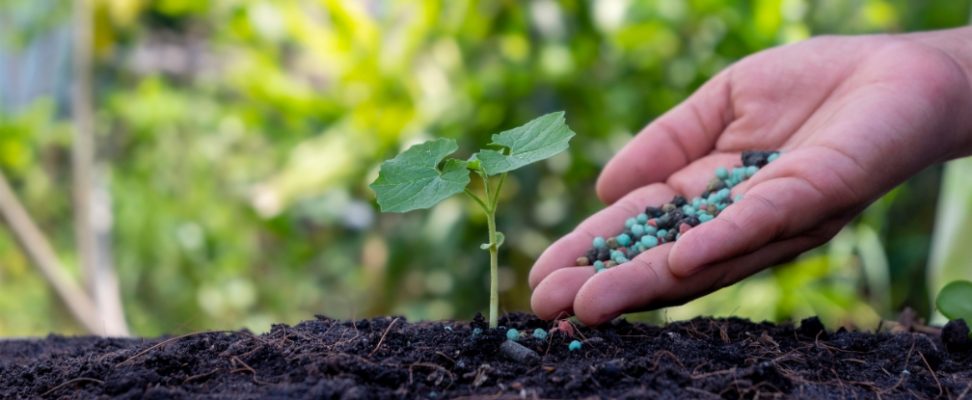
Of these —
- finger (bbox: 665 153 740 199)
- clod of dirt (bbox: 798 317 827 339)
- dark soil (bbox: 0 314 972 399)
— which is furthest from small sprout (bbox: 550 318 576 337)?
finger (bbox: 665 153 740 199)

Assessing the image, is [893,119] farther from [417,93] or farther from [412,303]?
[412,303]

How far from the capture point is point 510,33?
9.27 ft

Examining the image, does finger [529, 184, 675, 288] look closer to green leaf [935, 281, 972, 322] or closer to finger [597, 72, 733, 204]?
finger [597, 72, 733, 204]

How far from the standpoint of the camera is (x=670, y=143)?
4.99 feet

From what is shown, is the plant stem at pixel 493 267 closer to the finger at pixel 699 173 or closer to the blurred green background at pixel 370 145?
the finger at pixel 699 173

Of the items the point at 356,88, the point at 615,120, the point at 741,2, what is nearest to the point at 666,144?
the point at 615,120

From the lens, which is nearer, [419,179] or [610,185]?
[419,179]

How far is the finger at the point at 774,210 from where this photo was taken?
108 cm

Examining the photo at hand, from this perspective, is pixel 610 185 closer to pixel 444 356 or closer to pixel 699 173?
pixel 699 173

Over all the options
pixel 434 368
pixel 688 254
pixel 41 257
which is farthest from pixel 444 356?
pixel 41 257

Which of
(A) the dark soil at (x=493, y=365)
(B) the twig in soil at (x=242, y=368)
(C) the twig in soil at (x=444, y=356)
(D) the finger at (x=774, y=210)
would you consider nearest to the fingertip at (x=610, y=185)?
(D) the finger at (x=774, y=210)

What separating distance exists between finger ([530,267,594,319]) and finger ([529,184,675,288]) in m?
0.12

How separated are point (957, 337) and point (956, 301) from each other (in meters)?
0.05

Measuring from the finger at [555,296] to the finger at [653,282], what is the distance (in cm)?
2
